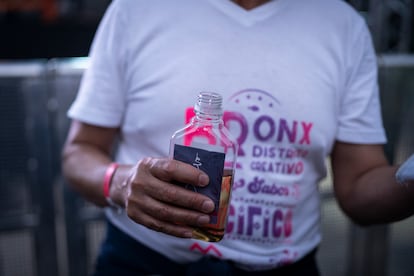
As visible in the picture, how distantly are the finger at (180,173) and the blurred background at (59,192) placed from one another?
1292 mm

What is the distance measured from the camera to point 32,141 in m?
1.94

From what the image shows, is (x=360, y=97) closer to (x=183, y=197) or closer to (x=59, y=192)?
(x=183, y=197)

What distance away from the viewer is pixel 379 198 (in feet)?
3.69

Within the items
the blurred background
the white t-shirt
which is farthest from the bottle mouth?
the blurred background

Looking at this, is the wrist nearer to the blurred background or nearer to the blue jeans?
the blue jeans

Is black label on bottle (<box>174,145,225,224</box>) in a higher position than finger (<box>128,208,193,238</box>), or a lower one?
higher

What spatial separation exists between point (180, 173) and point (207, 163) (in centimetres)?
5

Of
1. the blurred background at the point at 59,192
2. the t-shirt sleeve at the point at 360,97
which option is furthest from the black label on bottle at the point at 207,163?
the blurred background at the point at 59,192

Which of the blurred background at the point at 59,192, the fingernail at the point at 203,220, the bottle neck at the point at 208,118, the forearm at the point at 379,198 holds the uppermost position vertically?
the bottle neck at the point at 208,118

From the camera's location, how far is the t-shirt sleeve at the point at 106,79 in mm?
1116

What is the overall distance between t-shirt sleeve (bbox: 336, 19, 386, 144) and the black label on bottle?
20.7 inches

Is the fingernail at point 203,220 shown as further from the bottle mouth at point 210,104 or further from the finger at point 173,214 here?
the bottle mouth at point 210,104

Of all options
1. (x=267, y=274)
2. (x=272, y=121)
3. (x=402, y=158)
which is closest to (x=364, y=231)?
(x=402, y=158)

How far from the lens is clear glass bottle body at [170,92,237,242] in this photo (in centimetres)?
76
